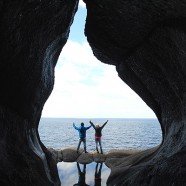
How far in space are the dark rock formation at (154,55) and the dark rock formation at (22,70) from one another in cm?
226

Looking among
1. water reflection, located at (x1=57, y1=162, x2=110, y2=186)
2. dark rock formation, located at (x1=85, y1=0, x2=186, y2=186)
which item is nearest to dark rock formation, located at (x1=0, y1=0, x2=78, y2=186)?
dark rock formation, located at (x1=85, y1=0, x2=186, y2=186)

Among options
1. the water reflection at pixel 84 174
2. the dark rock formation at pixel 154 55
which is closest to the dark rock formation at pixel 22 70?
the dark rock formation at pixel 154 55

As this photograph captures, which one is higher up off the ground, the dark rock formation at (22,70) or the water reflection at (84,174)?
the dark rock formation at (22,70)

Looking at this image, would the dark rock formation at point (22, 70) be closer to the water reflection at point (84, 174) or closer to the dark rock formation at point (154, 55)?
the dark rock formation at point (154, 55)

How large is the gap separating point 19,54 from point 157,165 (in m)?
6.64

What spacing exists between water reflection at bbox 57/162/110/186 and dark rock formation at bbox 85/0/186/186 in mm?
2312

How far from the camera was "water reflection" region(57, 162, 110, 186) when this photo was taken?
17391 millimetres

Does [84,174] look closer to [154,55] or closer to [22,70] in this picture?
[154,55]

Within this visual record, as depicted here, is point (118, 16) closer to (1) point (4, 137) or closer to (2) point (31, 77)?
(2) point (31, 77)

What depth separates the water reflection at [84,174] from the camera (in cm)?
1739

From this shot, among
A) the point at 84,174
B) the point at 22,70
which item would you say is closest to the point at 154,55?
the point at 22,70

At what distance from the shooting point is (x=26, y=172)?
11633 millimetres

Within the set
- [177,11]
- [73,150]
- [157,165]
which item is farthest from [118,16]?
[73,150]

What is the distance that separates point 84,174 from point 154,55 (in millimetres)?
10205
